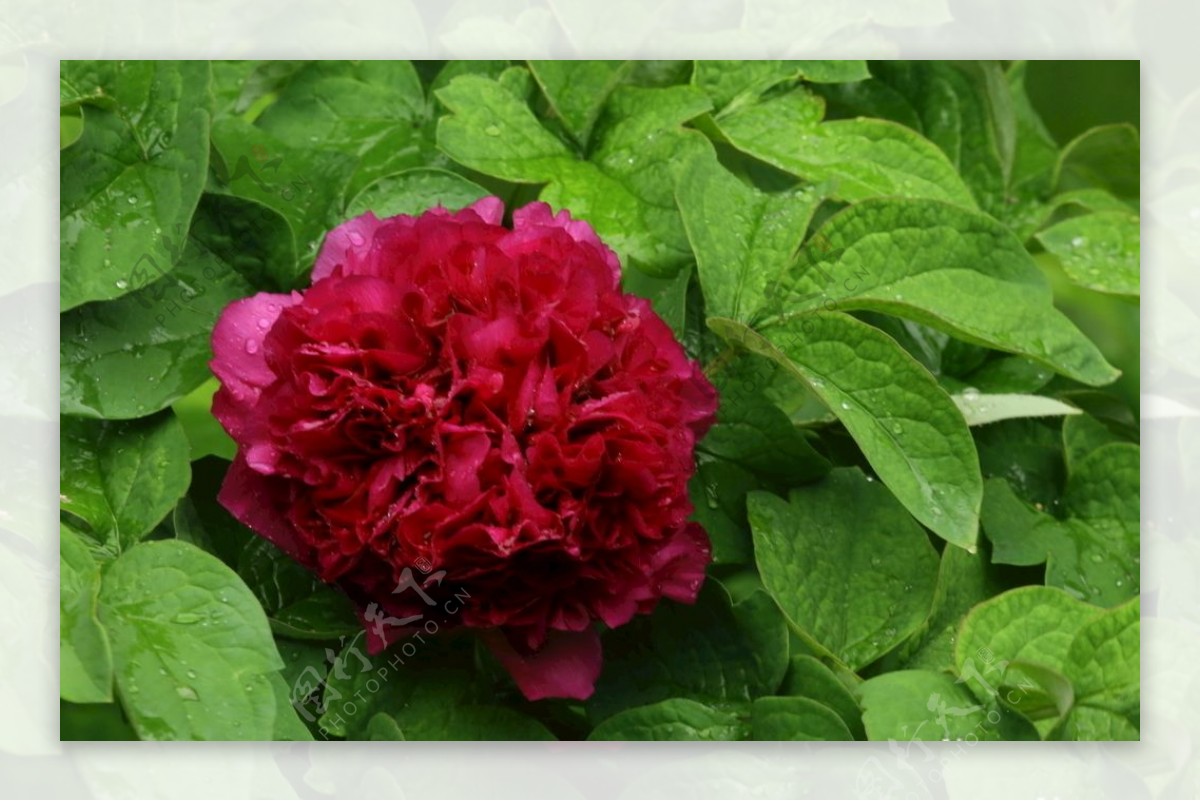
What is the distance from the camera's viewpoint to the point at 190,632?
782mm

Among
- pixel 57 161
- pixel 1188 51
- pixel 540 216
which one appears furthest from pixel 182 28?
pixel 1188 51

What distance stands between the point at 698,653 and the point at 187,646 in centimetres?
29

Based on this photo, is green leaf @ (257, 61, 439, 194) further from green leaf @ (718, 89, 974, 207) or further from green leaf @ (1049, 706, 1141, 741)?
green leaf @ (1049, 706, 1141, 741)

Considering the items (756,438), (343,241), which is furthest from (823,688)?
(343,241)

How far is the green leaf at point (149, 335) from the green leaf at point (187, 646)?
0.11 meters

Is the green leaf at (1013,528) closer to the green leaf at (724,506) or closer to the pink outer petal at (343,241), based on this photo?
the green leaf at (724,506)

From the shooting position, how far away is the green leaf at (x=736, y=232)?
2.73 feet

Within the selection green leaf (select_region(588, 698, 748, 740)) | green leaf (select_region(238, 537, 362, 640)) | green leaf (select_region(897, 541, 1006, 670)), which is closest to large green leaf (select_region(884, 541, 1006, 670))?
green leaf (select_region(897, 541, 1006, 670))

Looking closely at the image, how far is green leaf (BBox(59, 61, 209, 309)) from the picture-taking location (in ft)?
2.75

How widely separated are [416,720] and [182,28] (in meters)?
0.44

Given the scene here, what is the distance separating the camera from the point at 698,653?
85cm

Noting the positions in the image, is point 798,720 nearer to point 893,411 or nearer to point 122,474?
point 893,411

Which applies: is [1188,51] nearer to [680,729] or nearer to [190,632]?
[680,729]

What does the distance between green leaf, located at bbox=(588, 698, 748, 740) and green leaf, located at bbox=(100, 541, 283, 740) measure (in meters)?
0.20
